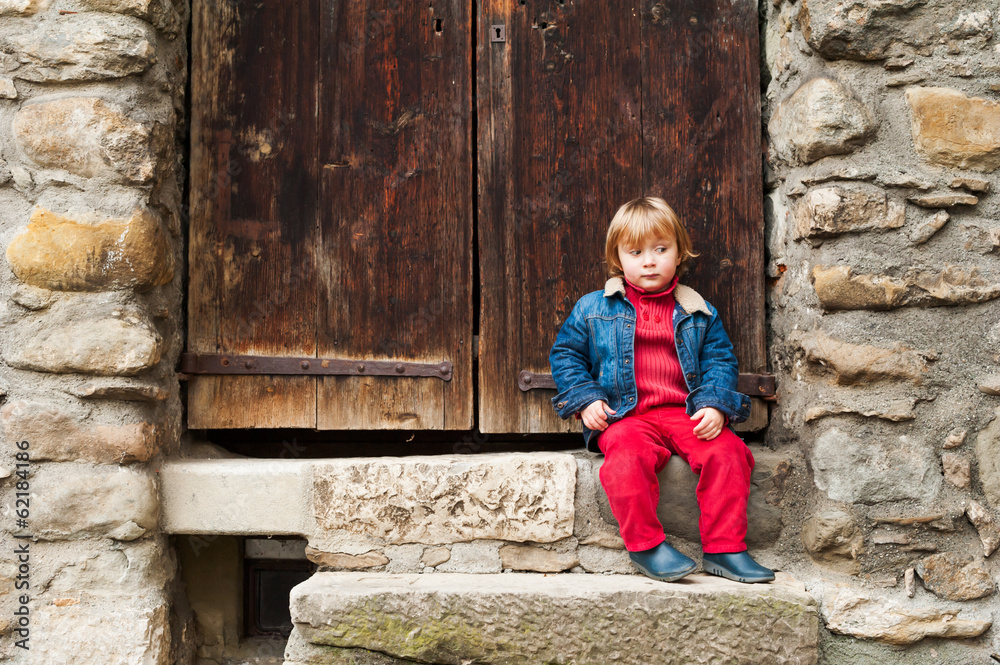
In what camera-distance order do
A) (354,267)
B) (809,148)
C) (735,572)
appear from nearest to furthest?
(735,572) → (809,148) → (354,267)

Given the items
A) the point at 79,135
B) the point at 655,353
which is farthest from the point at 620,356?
A: the point at 79,135

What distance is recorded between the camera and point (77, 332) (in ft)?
5.86

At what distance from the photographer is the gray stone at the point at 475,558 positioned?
1878mm

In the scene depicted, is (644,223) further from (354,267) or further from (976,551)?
(976,551)

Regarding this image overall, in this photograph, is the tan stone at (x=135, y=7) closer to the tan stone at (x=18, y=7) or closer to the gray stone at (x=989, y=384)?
the tan stone at (x=18, y=7)

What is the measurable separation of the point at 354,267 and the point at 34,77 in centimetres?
92

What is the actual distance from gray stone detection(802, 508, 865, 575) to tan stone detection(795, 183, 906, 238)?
71cm

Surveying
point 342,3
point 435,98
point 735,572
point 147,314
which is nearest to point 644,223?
point 435,98

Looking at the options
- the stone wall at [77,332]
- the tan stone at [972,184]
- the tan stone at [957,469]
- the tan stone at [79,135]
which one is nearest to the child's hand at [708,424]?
the tan stone at [957,469]

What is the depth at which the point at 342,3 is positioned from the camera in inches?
84.7

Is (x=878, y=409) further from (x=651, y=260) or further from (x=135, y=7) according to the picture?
(x=135, y=7)

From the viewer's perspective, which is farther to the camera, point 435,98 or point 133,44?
point 435,98

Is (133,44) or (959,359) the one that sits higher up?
(133,44)

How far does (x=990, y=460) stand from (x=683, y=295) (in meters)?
0.84
